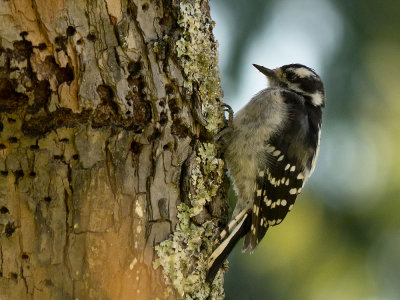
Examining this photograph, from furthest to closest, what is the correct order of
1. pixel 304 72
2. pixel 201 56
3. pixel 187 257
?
pixel 304 72, pixel 201 56, pixel 187 257

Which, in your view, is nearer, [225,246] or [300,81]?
[225,246]

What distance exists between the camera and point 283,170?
10.8ft

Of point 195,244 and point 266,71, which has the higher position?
point 266,71

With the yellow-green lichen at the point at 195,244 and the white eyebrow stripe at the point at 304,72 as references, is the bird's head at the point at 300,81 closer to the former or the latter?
the white eyebrow stripe at the point at 304,72

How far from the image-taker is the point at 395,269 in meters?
3.76

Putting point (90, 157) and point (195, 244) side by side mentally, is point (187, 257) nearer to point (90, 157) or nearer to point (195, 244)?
point (195, 244)

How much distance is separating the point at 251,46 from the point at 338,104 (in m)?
0.74

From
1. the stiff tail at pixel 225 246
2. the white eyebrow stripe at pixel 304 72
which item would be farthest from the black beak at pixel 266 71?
the stiff tail at pixel 225 246

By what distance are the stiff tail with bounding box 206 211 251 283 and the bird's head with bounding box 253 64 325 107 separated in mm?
1219

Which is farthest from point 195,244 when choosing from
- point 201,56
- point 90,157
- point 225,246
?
point 201,56

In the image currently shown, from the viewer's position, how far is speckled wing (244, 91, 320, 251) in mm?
3201

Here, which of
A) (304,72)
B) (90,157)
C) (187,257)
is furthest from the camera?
(304,72)

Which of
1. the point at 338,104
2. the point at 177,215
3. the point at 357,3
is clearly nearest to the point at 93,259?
the point at 177,215

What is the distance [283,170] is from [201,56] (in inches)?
43.3
